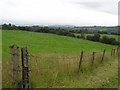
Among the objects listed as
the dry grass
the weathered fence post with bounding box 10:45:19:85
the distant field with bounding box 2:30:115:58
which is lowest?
the distant field with bounding box 2:30:115:58

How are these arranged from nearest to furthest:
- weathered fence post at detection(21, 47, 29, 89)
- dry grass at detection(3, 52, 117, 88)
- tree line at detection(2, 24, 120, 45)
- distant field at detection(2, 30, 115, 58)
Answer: weathered fence post at detection(21, 47, 29, 89) < dry grass at detection(3, 52, 117, 88) < distant field at detection(2, 30, 115, 58) < tree line at detection(2, 24, 120, 45)

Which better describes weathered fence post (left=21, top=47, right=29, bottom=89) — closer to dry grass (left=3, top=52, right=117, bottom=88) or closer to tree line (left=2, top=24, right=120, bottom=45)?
dry grass (left=3, top=52, right=117, bottom=88)

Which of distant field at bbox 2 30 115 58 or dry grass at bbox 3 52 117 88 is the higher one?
dry grass at bbox 3 52 117 88

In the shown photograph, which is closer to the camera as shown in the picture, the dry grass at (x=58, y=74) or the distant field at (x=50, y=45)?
the dry grass at (x=58, y=74)

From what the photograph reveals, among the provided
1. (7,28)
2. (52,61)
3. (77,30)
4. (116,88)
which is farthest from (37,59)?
(77,30)

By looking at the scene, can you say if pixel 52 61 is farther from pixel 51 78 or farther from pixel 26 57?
pixel 26 57

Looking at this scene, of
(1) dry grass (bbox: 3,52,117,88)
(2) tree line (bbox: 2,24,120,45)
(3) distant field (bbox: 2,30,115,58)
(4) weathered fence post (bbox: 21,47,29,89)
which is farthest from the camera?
(2) tree line (bbox: 2,24,120,45)

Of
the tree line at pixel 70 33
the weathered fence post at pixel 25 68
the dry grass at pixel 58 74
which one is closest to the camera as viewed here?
the weathered fence post at pixel 25 68

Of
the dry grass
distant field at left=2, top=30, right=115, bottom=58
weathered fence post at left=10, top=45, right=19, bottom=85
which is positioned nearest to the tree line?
distant field at left=2, top=30, right=115, bottom=58

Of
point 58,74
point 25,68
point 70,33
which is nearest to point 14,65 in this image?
point 25,68

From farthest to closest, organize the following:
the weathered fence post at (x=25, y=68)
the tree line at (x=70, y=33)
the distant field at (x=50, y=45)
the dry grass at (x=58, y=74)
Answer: the tree line at (x=70, y=33) < the distant field at (x=50, y=45) < the dry grass at (x=58, y=74) < the weathered fence post at (x=25, y=68)

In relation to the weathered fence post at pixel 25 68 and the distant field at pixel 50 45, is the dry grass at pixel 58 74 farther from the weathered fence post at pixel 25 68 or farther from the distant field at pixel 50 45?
the distant field at pixel 50 45

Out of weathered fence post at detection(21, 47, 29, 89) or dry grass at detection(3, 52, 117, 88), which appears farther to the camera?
dry grass at detection(3, 52, 117, 88)

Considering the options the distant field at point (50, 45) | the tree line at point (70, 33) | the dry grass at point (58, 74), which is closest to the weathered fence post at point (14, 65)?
the dry grass at point (58, 74)
